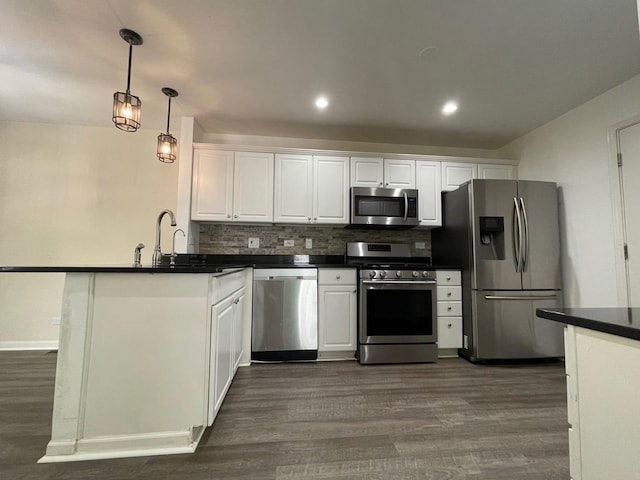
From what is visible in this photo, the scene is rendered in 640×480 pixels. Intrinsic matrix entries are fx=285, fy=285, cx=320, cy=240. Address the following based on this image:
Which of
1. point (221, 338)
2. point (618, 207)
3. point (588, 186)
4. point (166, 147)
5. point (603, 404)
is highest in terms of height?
point (166, 147)

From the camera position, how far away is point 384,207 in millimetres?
3342

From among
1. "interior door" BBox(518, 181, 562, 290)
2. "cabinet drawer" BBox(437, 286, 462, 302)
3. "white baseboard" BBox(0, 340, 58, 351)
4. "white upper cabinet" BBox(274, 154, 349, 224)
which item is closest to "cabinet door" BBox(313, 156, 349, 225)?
"white upper cabinet" BBox(274, 154, 349, 224)

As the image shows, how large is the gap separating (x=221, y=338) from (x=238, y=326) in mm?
700

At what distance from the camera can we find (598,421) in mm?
735

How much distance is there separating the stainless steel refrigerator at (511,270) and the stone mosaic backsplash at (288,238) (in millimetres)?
895

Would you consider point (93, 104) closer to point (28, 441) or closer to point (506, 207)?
point (28, 441)

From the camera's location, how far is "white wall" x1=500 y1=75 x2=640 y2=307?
2527 mm

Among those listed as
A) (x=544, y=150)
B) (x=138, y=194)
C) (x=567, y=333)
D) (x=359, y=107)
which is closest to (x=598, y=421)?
(x=567, y=333)

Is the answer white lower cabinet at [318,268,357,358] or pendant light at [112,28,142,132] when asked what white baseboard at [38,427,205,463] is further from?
pendant light at [112,28,142,132]

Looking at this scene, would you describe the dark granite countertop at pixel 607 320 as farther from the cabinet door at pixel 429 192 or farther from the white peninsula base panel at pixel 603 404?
the cabinet door at pixel 429 192

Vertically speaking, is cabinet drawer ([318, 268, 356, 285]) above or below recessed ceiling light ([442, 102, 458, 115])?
below

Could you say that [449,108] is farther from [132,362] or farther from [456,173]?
[132,362]

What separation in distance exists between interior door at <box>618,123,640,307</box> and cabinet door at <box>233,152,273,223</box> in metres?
3.25

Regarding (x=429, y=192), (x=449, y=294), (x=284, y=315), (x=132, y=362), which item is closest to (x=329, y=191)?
(x=429, y=192)
